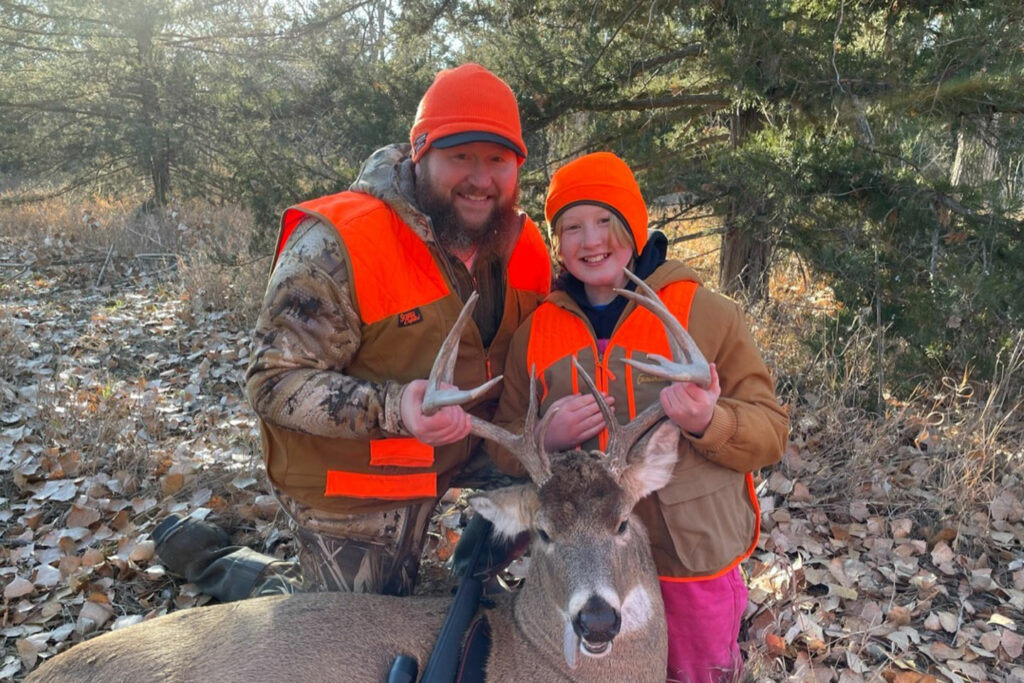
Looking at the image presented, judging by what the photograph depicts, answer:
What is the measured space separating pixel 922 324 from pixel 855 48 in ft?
6.38

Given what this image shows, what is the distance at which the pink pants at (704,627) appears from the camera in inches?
122

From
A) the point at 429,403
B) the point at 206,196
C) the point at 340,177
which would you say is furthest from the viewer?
the point at 206,196

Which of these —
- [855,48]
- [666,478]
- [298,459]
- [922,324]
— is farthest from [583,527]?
[855,48]

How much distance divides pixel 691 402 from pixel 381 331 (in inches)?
57.9

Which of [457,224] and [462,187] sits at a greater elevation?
[462,187]

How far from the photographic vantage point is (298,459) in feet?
11.3

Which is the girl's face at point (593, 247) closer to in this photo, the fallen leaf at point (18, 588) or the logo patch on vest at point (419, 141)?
the logo patch on vest at point (419, 141)

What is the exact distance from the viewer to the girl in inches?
118

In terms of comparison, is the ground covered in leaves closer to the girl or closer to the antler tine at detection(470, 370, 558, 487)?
the girl

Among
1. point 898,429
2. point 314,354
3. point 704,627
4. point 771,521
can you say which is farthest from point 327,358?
point 898,429

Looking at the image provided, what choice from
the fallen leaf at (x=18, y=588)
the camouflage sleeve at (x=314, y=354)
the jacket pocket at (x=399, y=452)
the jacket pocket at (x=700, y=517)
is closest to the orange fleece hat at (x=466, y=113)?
the camouflage sleeve at (x=314, y=354)

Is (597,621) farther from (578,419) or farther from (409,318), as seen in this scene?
(409,318)

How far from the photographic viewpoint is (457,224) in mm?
3561

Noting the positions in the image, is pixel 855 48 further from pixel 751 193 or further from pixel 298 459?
pixel 298 459
